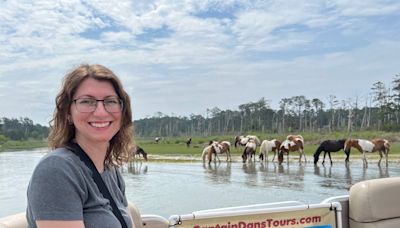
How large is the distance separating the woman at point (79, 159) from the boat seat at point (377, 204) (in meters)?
2.25

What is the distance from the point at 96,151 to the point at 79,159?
0.47ft

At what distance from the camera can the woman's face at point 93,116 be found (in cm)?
180

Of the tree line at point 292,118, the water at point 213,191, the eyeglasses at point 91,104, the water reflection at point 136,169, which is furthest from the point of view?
the tree line at point 292,118

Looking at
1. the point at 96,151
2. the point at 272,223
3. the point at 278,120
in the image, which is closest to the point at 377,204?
the point at 272,223

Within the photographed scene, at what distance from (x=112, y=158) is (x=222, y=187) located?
11550 mm

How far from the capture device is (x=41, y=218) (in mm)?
1536

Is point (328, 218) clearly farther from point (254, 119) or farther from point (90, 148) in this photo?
point (254, 119)

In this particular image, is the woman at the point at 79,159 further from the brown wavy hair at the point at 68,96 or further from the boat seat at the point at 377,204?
the boat seat at the point at 377,204

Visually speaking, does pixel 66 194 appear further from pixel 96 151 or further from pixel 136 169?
pixel 136 169

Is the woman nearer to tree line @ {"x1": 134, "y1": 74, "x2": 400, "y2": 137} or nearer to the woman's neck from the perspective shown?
the woman's neck

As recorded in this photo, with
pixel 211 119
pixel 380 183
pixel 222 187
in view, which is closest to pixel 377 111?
pixel 211 119

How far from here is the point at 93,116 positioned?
181 cm

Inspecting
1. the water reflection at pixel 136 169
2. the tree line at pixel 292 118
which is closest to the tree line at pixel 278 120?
the tree line at pixel 292 118

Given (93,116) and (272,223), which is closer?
(93,116)
